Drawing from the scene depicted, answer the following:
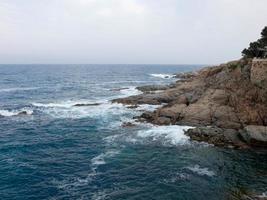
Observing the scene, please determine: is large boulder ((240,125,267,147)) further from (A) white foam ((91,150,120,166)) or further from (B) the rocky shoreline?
(A) white foam ((91,150,120,166))

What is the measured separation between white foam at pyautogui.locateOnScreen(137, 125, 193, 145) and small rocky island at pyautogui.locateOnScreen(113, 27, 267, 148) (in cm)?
155

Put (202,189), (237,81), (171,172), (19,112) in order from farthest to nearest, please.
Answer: (19,112) < (237,81) < (171,172) < (202,189)

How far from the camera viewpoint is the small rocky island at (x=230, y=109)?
4159cm

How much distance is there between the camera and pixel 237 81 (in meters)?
49.9

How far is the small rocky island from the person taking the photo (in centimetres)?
4159

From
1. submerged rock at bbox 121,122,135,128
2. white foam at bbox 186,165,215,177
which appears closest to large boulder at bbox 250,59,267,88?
white foam at bbox 186,165,215,177

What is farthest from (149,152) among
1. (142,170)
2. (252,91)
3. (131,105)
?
(131,105)

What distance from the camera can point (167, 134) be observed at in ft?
148

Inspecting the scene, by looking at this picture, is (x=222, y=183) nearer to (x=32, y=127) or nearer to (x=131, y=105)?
(x=32, y=127)

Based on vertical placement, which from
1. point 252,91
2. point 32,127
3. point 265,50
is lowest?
point 32,127

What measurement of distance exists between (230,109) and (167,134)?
10.6 m

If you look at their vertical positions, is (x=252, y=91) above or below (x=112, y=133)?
above

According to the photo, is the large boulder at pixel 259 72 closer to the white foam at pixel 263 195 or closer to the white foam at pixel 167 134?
the white foam at pixel 167 134

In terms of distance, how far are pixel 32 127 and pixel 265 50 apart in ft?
135
